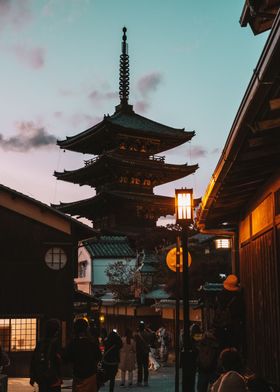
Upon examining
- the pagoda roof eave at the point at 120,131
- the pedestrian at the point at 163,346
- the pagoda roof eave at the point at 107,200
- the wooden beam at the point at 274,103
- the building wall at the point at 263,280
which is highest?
the pagoda roof eave at the point at 120,131

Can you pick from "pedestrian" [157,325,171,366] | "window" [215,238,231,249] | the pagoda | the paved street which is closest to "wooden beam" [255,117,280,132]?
the paved street

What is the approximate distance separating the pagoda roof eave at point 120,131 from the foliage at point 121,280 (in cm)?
1047

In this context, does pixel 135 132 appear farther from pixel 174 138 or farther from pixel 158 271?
pixel 158 271

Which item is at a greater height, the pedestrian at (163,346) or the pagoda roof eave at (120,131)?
the pagoda roof eave at (120,131)

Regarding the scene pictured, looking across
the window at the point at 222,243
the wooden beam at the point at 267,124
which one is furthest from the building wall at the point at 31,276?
the wooden beam at the point at 267,124

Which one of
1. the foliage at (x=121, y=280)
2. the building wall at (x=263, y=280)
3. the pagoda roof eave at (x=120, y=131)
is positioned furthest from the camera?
the pagoda roof eave at (x=120, y=131)

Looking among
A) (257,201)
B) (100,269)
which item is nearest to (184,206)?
(257,201)

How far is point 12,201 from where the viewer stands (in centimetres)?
2423

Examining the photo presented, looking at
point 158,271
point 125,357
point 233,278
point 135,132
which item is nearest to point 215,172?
point 233,278

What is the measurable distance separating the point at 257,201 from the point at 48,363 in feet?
15.5

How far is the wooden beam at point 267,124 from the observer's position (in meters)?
6.72

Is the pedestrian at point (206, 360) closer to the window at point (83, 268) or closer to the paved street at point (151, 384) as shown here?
the paved street at point (151, 384)

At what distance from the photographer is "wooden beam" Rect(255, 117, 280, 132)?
22.0 feet

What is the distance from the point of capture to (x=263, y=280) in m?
10.9
